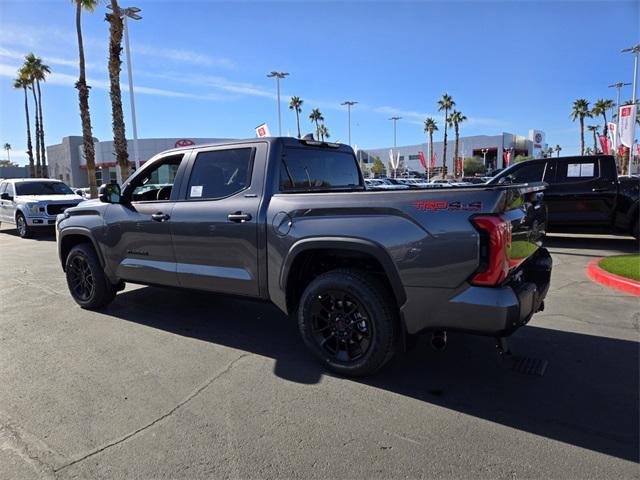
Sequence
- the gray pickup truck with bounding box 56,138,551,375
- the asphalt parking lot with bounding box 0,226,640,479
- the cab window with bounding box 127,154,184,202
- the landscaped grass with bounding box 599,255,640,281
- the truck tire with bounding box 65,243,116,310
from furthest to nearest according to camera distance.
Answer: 1. the landscaped grass with bounding box 599,255,640,281
2. the truck tire with bounding box 65,243,116,310
3. the cab window with bounding box 127,154,184,202
4. the gray pickup truck with bounding box 56,138,551,375
5. the asphalt parking lot with bounding box 0,226,640,479

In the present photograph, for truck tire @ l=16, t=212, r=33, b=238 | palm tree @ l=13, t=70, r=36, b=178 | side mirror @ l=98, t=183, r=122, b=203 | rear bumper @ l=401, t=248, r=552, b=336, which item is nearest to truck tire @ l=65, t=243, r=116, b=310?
side mirror @ l=98, t=183, r=122, b=203

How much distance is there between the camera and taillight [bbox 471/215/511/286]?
9.57 ft

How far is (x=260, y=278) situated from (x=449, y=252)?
5.76 ft

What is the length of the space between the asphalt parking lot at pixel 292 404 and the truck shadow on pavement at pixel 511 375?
0.01 metres

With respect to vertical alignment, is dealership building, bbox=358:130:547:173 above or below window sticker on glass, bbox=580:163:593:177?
above

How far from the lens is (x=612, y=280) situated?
21.3 ft

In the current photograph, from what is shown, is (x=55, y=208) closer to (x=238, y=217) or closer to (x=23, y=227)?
(x=23, y=227)

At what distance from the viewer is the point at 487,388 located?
11.5 ft

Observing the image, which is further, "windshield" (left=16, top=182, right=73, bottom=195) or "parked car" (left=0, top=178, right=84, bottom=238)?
"windshield" (left=16, top=182, right=73, bottom=195)

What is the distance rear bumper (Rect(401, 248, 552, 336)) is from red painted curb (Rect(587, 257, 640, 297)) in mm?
3682

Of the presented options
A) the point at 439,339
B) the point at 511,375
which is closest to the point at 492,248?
the point at 439,339

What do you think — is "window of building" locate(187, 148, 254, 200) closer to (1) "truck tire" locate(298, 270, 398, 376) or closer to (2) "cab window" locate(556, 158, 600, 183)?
(1) "truck tire" locate(298, 270, 398, 376)

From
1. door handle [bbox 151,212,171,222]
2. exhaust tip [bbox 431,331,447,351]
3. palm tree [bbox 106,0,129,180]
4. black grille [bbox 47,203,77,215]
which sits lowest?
exhaust tip [bbox 431,331,447,351]

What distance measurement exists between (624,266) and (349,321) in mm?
5658
